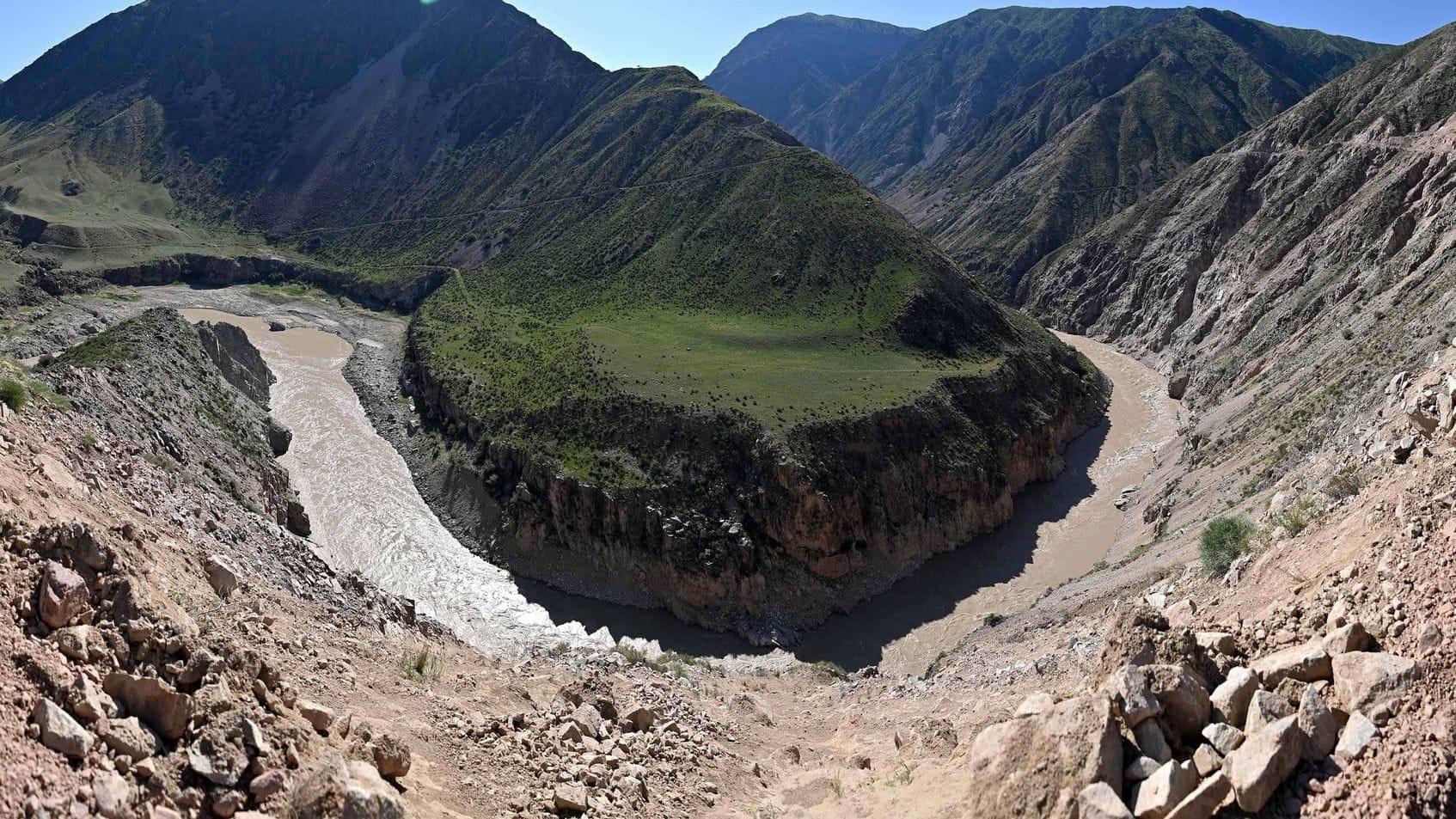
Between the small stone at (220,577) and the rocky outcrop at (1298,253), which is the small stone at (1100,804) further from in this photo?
the rocky outcrop at (1298,253)

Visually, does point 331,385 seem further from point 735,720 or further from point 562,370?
point 735,720

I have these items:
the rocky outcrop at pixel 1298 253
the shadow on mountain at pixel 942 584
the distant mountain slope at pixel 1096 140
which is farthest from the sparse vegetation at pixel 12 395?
the distant mountain slope at pixel 1096 140

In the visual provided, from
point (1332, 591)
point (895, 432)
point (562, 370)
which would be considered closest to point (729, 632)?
point (895, 432)

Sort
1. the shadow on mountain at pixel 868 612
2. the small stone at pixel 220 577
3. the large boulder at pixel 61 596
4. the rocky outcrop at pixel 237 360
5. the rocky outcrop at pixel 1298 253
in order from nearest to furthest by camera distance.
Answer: the large boulder at pixel 61 596 → the small stone at pixel 220 577 → the shadow on mountain at pixel 868 612 → the rocky outcrop at pixel 1298 253 → the rocky outcrop at pixel 237 360

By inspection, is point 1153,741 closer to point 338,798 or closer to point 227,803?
point 338,798

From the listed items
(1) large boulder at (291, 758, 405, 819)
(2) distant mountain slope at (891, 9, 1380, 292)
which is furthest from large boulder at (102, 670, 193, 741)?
(2) distant mountain slope at (891, 9, 1380, 292)

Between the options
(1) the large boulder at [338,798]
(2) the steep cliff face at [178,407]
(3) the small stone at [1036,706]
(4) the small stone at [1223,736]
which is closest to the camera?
(4) the small stone at [1223,736]

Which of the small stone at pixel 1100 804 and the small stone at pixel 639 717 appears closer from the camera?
the small stone at pixel 1100 804
